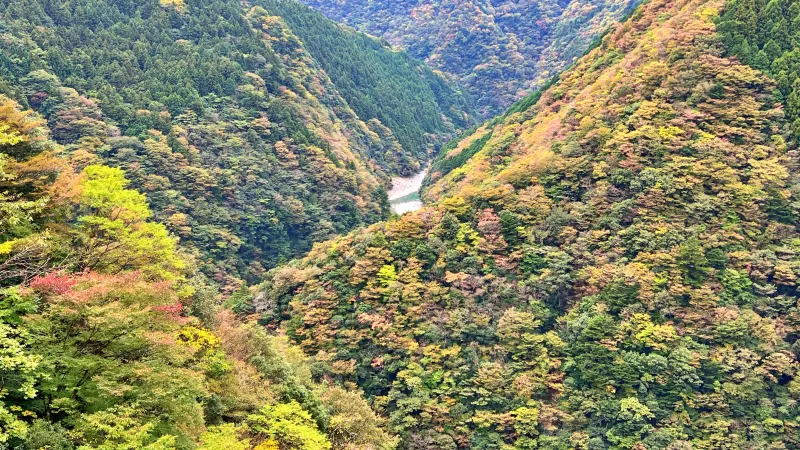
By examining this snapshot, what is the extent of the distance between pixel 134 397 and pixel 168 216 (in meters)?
49.2

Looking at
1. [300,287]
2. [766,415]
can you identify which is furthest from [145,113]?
[766,415]

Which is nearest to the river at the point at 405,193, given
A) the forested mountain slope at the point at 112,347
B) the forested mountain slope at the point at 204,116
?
the forested mountain slope at the point at 204,116

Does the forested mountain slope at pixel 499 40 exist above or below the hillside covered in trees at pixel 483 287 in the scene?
above

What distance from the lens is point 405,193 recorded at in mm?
103375

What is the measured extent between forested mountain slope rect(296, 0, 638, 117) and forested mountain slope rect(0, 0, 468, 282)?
8261 centimetres

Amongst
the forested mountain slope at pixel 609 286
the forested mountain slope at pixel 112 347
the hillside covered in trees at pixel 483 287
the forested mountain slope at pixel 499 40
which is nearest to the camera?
the forested mountain slope at pixel 112 347

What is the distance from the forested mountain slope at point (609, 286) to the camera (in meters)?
31.4

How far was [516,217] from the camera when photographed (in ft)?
136

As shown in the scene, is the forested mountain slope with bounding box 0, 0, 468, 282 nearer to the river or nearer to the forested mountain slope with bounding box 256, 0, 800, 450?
the river

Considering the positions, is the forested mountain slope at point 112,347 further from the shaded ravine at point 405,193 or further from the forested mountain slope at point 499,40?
the forested mountain slope at point 499,40

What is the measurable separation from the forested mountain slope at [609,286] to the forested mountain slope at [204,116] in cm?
2563

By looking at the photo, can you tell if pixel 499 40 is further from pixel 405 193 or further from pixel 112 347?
pixel 112 347

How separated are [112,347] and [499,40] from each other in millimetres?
180752

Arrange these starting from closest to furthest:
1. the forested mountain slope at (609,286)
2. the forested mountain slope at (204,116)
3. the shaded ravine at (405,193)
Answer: the forested mountain slope at (609,286), the forested mountain slope at (204,116), the shaded ravine at (405,193)
